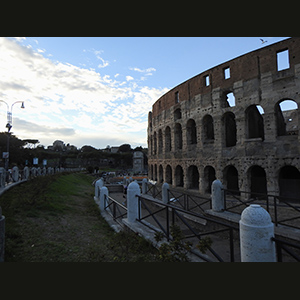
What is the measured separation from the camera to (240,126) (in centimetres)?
1505

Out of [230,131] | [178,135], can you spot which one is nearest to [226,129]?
[230,131]

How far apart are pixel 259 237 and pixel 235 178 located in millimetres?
15288

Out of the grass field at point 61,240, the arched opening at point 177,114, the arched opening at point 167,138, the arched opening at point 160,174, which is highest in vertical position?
the arched opening at point 177,114

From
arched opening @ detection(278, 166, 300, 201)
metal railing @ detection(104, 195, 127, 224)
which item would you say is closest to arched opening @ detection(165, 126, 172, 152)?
arched opening @ detection(278, 166, 300, 201)

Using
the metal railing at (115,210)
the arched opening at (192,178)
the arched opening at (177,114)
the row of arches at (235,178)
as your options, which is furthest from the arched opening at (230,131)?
the metal railing at (115,210)

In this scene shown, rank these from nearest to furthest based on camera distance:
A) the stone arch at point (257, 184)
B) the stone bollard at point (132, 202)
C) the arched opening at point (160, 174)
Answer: the stone bollard at point (132, 202), the stone arch at point (257, 184), the arched opening at point (160, 174)

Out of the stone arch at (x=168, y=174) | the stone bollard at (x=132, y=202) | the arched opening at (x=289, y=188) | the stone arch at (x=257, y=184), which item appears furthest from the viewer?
the stone arch at (x=168, y=174)

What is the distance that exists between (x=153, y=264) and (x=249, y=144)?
44.4 ft

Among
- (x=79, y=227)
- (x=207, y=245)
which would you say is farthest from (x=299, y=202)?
(x=79, y=227)

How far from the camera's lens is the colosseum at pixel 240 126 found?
13.0m

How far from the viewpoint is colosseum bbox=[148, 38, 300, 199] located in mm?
13039

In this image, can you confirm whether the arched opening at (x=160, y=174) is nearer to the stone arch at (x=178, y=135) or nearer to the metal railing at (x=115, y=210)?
the stone arch at (x=178, y=135)

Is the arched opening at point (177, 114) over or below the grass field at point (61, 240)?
over

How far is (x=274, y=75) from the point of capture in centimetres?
1346
